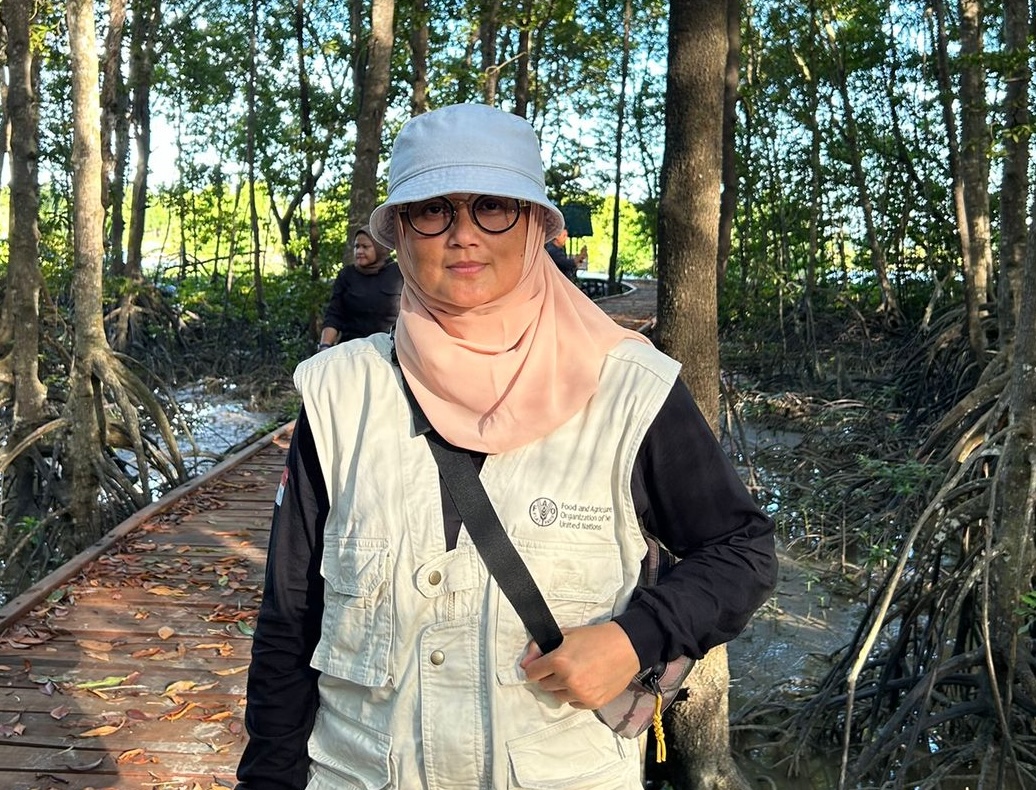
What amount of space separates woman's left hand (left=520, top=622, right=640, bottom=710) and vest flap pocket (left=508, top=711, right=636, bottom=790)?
0.05 meters

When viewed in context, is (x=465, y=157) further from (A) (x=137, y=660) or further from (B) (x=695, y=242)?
(A) (x=137, y=660)

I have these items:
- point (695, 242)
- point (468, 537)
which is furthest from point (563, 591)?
point (695, 242)

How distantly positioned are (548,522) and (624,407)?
0.55 feet

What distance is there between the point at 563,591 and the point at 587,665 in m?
0.10

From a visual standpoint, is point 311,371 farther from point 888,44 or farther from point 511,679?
point 888,44

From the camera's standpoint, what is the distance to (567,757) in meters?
1.28

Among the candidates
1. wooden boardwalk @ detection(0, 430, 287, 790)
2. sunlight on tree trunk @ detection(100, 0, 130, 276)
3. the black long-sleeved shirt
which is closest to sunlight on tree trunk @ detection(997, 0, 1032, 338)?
wooden boardwalk @ detection(0, 430, 287, 790)

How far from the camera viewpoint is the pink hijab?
1.30 m

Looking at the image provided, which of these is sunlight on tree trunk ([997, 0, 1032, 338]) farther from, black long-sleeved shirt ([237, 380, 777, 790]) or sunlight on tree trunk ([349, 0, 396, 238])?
black long-sleeved shirt ([237, 380, 777, 790])

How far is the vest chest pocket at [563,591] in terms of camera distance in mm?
1261

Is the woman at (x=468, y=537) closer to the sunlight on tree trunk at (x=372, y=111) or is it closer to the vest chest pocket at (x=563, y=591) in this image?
the vest chest pocket at (x=563, y=591)

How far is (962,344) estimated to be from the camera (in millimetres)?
8305

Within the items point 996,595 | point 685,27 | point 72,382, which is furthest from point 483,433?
point 72,382

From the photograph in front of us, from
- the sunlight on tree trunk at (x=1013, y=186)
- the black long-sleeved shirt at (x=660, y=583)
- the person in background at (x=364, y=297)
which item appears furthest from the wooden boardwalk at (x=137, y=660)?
the sunlight on tree trunk at (x=1013, y=186)
